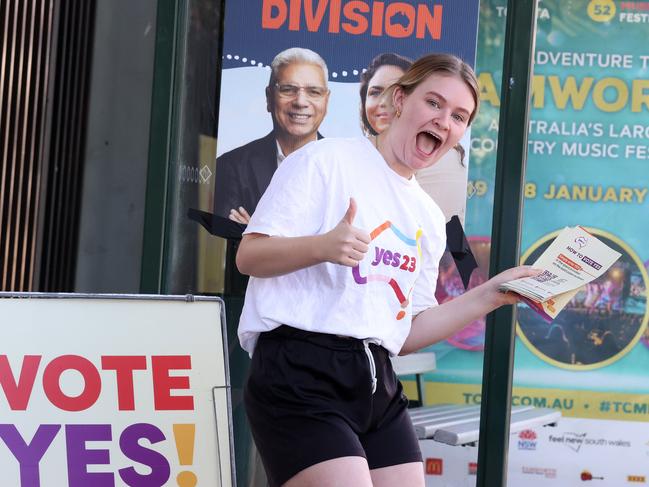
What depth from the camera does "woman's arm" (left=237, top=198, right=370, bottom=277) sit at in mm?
2455

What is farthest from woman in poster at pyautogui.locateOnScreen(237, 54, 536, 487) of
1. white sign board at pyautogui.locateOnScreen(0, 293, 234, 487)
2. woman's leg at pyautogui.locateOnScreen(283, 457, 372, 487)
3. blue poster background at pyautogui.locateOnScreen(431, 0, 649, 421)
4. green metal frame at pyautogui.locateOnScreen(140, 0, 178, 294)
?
blue poster background at pyautogui.locateOnScreen(431, 0, 649, 421)

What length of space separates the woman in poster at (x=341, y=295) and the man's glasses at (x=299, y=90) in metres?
1.29

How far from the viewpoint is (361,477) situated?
8.10 feet

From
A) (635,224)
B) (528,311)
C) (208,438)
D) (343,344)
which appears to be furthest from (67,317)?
(635,224)

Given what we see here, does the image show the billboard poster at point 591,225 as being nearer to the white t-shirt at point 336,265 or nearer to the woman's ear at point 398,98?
the woman's ear at point 398,98

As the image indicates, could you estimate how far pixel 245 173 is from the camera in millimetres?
4180

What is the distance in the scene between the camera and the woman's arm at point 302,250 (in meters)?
2.46

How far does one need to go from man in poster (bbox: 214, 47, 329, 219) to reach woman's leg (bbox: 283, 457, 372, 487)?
184 cm

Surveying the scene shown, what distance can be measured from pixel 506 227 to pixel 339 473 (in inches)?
72.8

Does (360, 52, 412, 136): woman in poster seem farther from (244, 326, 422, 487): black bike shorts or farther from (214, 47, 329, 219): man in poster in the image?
(244, 326, 422, 487): black bike shorts

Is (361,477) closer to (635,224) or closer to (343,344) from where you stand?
(343,344)

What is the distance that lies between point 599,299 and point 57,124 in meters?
2.80

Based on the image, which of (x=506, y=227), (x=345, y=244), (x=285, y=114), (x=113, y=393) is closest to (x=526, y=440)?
(x=506, y=227)

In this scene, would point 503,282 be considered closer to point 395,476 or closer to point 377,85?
point 395,476
